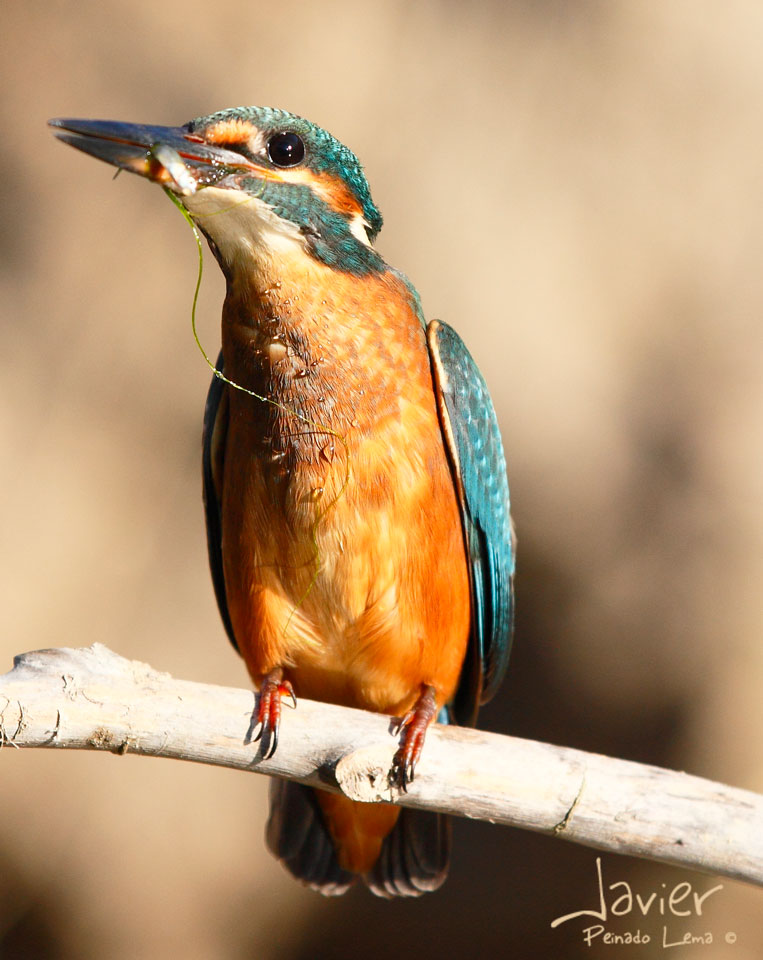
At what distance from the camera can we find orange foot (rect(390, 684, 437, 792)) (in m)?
1.90

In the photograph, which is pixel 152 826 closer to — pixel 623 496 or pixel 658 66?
pixel 623 496

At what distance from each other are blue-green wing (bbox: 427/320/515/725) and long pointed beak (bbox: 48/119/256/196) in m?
0.75

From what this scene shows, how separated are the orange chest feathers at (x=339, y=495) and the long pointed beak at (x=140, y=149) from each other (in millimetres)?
301

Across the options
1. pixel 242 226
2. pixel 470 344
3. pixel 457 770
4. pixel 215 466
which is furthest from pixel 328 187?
pixel 470 344

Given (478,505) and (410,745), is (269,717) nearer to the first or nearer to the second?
(410,745)

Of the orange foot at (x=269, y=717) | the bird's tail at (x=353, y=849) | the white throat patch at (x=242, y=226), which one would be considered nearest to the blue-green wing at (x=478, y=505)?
the bird's tail at (x=353, y=849)

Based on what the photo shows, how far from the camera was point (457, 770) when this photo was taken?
6.26 ft

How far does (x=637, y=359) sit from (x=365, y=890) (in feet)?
7.35

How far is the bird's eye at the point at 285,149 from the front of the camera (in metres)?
1.89

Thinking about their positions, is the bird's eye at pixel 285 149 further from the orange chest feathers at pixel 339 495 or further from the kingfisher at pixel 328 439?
the orange chest feathers at pixel 339 495

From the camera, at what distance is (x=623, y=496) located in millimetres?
3361

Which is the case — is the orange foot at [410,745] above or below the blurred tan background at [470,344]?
below

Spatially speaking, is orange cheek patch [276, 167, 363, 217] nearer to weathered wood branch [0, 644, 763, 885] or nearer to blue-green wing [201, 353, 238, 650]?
blue-green wing [201, 353, 238, 650]

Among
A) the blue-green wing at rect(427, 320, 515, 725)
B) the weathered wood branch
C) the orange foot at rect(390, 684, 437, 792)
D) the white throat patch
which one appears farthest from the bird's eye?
the orange foot at rect(390, 684, 437, 792)
